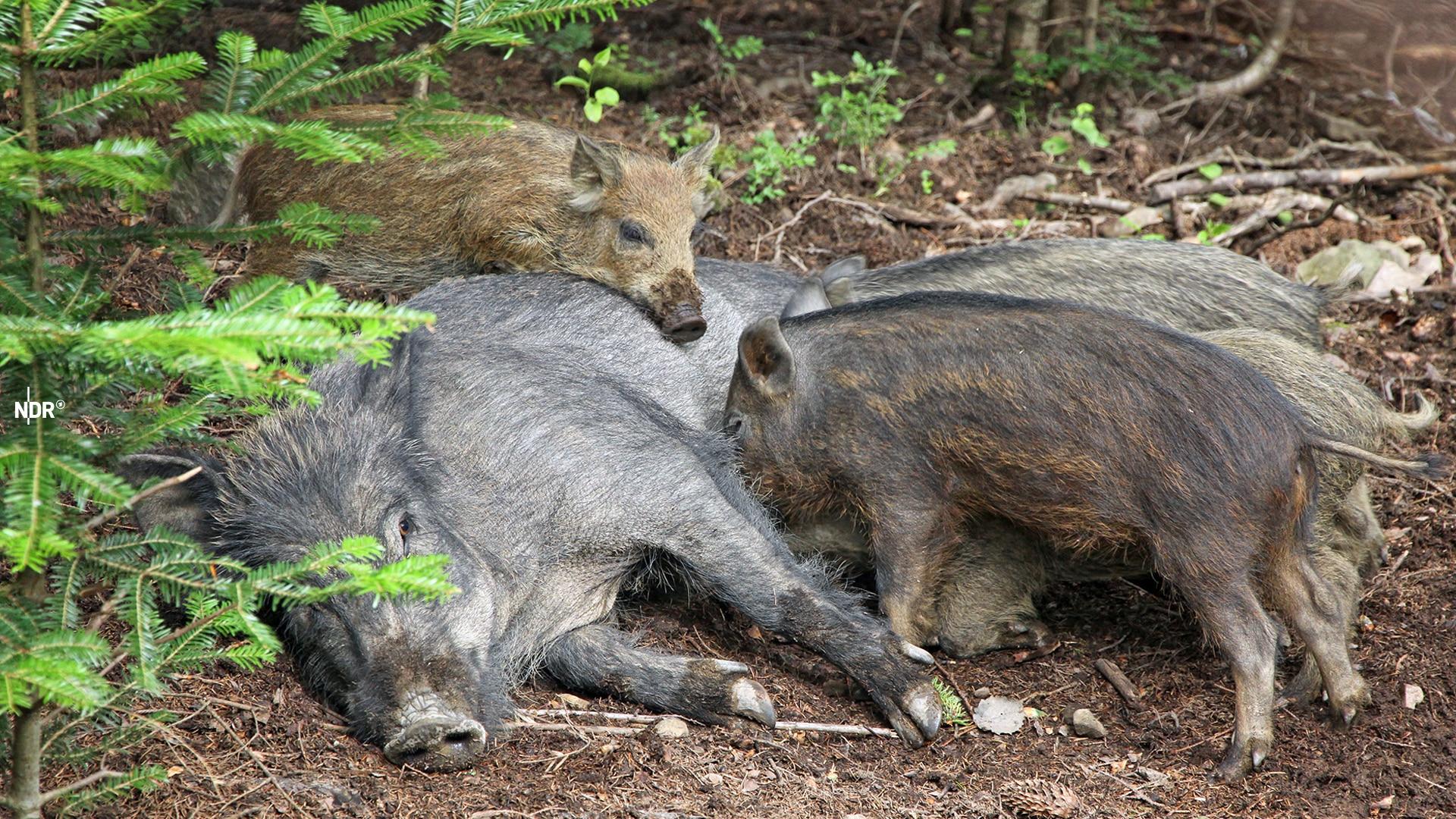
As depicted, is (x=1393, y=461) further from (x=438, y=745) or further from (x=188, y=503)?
(x=188, y=503)

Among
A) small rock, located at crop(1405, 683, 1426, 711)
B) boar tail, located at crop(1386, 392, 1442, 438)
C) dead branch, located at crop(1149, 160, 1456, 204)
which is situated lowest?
small rock, located at crop(1405, 683, 1426, 711)

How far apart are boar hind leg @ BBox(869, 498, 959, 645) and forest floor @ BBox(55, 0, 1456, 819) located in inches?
9.4

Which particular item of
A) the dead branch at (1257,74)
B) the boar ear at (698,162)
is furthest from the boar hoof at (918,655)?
the dead branch at (1257,74)

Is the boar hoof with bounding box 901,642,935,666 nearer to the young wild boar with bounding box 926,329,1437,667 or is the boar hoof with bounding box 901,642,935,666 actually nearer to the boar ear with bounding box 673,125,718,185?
the young wild boar with bounding box 926,329,1437,667

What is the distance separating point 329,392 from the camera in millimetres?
4051

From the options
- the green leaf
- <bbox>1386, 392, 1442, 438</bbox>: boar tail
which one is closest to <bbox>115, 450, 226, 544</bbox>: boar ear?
<bbox>1386, 392, 1442, 438</bbox>: boar tail

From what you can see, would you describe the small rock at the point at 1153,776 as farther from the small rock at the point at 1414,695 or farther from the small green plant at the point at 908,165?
the small green plant at the point at 908,165

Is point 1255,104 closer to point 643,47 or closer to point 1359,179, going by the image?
point 1359,179

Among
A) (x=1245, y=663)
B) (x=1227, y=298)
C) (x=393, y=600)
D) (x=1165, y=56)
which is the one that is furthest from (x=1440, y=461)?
(x=1165, y=56)

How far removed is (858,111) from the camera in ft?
22.2

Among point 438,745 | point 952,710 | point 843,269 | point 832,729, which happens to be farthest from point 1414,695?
point 438,745

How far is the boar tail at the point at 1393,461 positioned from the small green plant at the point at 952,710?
1.28m

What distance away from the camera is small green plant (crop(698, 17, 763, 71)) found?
7.22 m

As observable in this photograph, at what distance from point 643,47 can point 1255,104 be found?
3.60 metres
